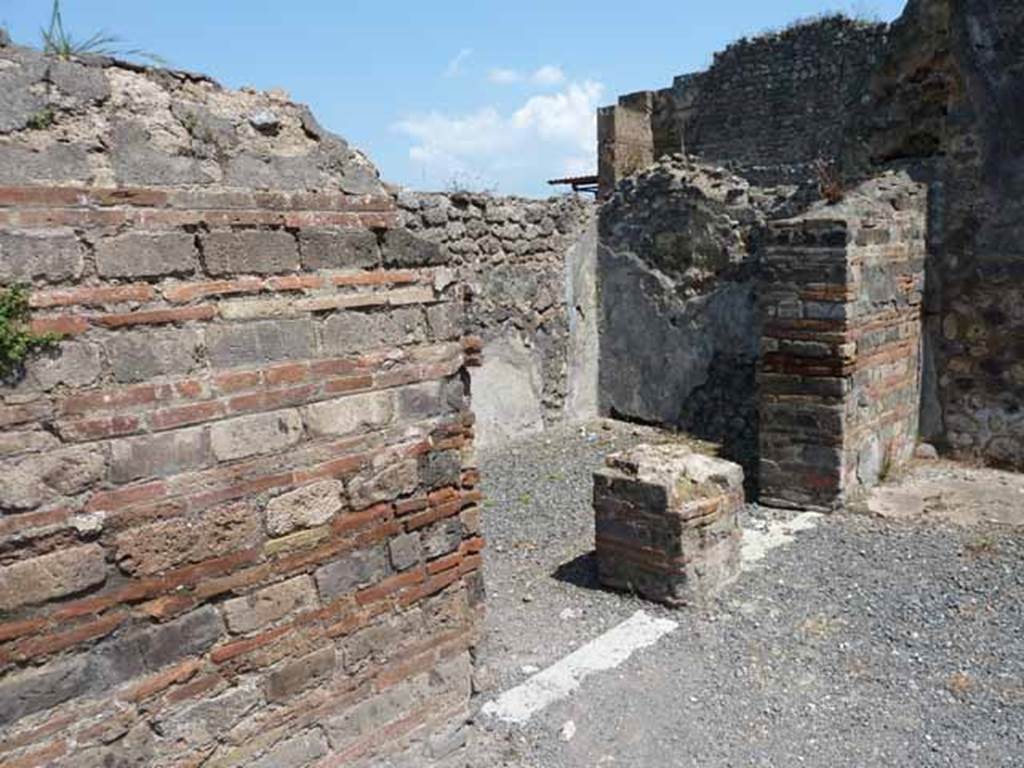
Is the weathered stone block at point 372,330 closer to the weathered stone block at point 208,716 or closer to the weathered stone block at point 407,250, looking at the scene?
the weathered stone block at point 407,250

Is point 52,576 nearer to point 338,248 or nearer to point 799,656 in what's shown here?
point 338,248

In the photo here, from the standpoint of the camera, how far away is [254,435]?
2.47m

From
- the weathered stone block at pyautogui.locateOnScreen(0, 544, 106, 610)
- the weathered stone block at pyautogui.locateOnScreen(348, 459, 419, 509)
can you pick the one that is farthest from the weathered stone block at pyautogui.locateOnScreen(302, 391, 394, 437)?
the weathered stone block at pyautogui.locateOnScreen(0, 544, 106, 610)

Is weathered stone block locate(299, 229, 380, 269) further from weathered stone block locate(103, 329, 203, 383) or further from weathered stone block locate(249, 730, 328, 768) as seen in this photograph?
weathered stone block locate(249, 730, 328, 768)

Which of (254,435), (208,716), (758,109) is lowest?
(208,716)

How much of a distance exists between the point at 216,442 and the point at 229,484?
0.43 ft

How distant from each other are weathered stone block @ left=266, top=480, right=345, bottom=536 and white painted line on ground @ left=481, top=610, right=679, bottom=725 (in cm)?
152

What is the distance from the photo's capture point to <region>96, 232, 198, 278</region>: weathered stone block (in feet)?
7.18

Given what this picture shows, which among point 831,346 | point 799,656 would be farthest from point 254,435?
point 831,346

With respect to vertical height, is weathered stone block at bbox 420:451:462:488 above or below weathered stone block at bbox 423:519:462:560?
above

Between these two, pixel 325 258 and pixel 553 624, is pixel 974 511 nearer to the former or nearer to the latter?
pixel 553 624

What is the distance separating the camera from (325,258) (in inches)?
104

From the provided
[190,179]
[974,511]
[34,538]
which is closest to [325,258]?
[190,179]

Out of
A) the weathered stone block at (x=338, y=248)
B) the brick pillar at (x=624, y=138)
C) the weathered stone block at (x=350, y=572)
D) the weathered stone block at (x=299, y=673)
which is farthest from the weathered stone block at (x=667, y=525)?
the brick pillar at (x=624, y=138)
